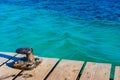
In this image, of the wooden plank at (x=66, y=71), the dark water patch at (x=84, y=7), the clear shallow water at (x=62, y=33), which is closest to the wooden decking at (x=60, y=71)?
the wooden plank at (x=66, y=71)

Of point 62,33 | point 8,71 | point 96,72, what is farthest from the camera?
point 62,33

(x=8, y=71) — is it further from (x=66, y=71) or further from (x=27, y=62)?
(x=66, y=71)

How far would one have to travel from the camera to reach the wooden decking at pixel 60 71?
3814mm

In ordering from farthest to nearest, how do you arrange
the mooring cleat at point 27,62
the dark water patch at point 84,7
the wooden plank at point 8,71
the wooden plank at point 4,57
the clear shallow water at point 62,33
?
1. the dark water patch at point 84,7
2. the clear shallow water at point 62,33
3. the wooden plank at point 4,57
4. the mooring cleat at point 27,62
5. the wooden plank at point 8,71

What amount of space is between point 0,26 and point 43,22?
165 centimetres

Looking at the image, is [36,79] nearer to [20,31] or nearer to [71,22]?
[20,31]

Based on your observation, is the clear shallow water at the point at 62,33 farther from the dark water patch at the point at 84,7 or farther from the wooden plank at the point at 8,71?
the wooden plank at the point at 8,71

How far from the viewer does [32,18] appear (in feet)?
37.0

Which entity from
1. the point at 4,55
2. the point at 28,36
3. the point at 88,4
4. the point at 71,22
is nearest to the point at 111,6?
the point at 88,4

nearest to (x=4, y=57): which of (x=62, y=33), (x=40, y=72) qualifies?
(x=40, y=72)

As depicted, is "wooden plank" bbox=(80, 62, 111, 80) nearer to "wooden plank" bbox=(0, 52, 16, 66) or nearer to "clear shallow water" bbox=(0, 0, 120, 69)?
"wooden plank" bbox=(0, 52, 16, 66)

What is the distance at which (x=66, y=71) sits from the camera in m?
3.99

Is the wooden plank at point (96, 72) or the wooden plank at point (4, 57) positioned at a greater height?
the wooden plank at point (96, 72)

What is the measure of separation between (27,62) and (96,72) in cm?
107
